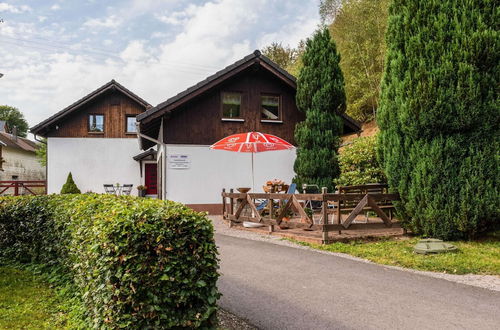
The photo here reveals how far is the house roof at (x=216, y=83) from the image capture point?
15145 millimetres

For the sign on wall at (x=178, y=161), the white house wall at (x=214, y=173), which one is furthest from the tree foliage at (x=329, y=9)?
the sign on wall at (x=178, y=161)

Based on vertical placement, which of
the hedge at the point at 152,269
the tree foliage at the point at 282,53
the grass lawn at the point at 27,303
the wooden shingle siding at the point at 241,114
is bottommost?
the grass lawn at the point at 27,303

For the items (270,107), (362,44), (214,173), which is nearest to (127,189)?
(214,173)

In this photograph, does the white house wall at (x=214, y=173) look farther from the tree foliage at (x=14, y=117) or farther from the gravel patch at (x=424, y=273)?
the tree foliage at (x=14, y=117)

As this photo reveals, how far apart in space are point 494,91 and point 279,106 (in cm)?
1007

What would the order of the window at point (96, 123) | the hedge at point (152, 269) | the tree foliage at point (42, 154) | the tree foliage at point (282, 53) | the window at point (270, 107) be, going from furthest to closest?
1. the tree foliage at point (42, 154)
2. the tree foliage at point (282, 53)
3. the window at point (96, 123)
4. the window at point (270, 107)
5. the hedge at point (152, 269)

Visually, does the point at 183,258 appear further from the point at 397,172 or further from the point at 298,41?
the point at 298,41

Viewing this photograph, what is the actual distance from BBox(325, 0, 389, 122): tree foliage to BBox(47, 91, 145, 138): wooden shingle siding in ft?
44.7

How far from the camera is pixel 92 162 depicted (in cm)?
2448

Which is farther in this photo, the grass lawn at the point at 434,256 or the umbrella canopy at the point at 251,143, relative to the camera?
the umbrella canopy at the point at 251,143

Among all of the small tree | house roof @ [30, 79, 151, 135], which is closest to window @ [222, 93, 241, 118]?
house roof @ [30, 79, 151, 135]

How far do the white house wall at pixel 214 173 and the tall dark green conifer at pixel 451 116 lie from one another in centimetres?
833

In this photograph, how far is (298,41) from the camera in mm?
39188

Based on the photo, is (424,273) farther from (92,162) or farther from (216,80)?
(92,162)
